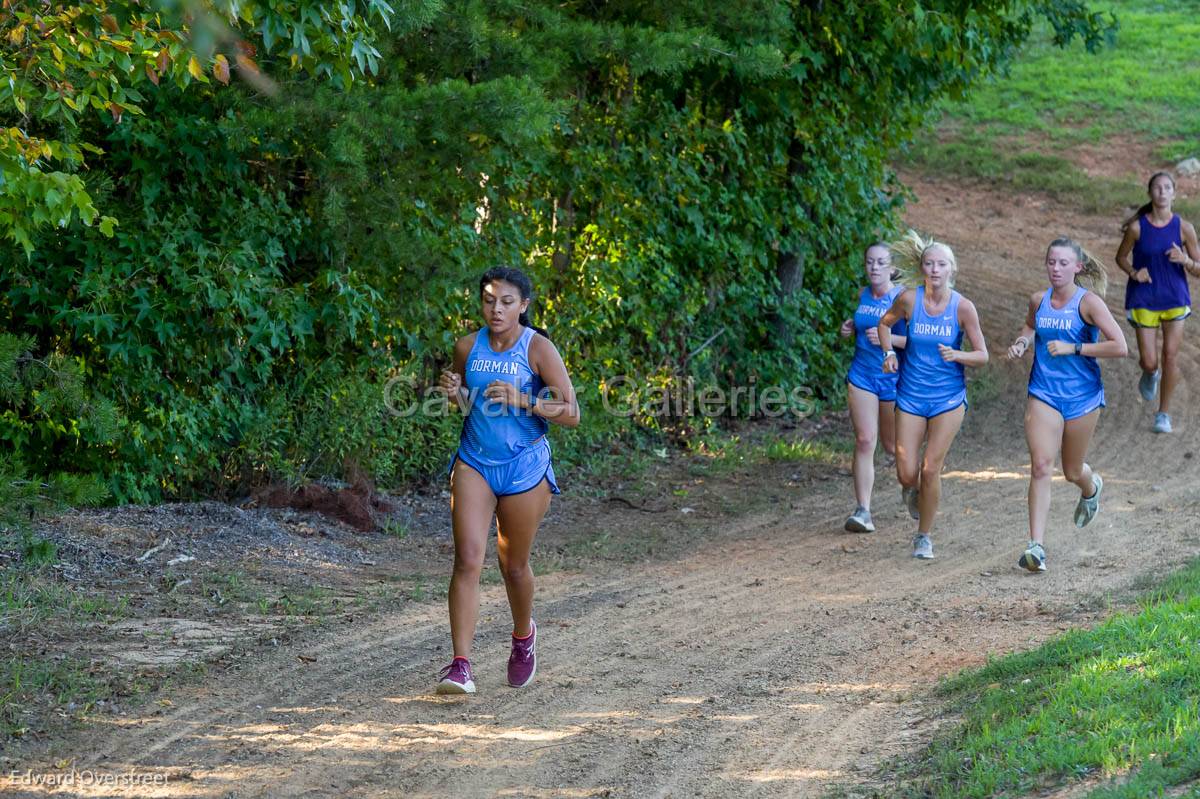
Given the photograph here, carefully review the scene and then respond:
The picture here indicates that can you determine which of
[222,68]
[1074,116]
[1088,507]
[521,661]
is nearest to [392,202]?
[222,68]

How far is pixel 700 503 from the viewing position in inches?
439

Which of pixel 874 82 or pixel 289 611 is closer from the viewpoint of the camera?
pixel 289 611

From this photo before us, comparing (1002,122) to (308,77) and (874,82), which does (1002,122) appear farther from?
(308,77)

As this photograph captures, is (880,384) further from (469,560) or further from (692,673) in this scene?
(469,560)

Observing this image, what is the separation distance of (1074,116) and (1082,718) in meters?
23.6

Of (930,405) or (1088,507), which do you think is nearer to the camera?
(930,405)

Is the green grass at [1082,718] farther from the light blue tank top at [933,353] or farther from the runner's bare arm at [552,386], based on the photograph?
the light blue tank top at [933,353]

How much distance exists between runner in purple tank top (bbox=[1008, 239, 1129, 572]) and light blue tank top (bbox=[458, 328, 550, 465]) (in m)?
3.67

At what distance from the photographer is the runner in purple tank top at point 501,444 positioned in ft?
20.4

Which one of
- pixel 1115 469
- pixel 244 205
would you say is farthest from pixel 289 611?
pixel 1115 469

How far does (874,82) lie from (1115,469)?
4744mm

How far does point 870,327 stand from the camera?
9.84 metres

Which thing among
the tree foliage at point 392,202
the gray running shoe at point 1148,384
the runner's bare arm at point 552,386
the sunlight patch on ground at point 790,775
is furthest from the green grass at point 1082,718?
the gray running shoe at point 1148,384

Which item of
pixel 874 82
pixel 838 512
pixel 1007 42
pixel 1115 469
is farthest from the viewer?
pixel 1007 42
